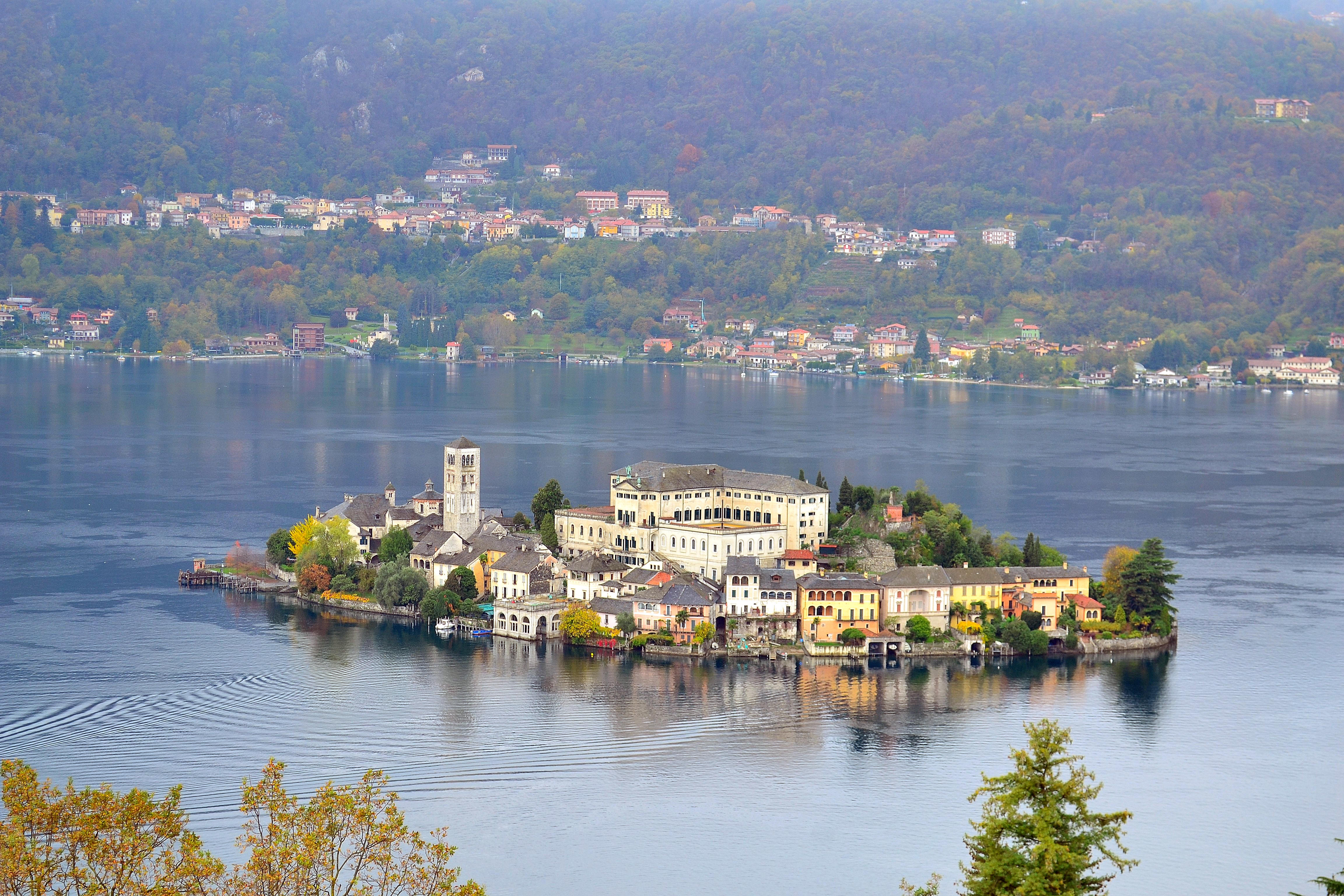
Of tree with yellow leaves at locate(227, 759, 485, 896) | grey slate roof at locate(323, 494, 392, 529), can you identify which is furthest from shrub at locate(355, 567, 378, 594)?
tree with yellow leaves at locate(227, 759, 485, 896)

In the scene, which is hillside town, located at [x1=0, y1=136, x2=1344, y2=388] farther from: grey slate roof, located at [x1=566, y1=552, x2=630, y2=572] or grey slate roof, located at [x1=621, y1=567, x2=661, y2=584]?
grey slate roof, located at [x1=621, y1=567, x2=661, y2=584]

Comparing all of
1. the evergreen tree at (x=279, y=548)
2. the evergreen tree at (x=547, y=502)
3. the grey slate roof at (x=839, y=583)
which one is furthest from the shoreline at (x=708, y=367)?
the grey slate roof at (x=839, y=583)

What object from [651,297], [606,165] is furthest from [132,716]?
[606,165]

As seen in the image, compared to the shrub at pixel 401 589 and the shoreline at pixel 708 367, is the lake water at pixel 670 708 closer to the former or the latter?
the shrub at pixel 401 589

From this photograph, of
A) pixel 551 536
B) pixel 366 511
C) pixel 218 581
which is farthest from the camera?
pixel 366 511

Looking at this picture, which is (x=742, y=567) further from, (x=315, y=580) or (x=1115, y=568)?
(x=315, y=580)

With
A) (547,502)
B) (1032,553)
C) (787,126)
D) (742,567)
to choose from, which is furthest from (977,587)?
(787,126)
